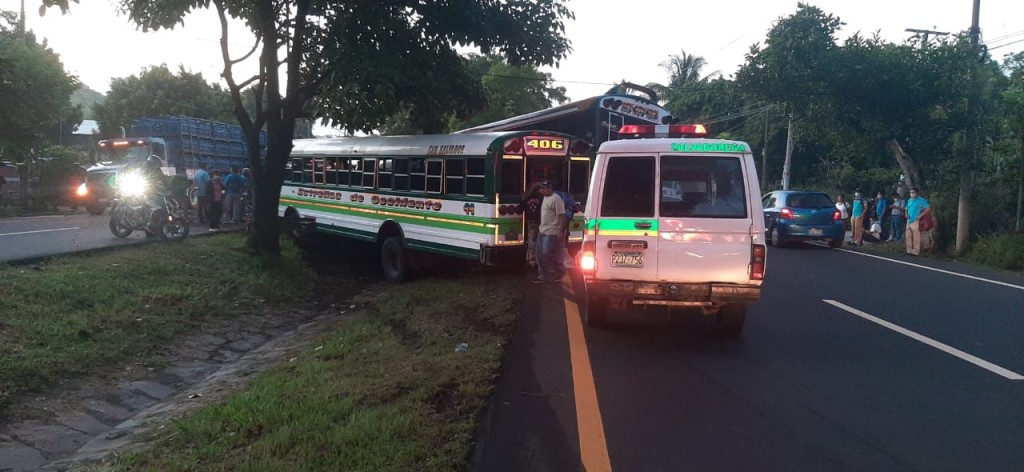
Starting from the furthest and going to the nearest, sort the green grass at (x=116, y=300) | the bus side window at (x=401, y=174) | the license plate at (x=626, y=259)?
1. the bus side window at (x=401, y=174)
2. the green grass at (x=116, y=300)
3. the license plate at (x=626, y=259)

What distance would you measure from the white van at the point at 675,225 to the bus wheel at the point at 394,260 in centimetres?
659

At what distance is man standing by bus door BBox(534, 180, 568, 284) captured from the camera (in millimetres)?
11195

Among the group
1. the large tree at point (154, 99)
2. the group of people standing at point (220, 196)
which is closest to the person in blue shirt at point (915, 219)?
the group of people standing at point (220, 196)

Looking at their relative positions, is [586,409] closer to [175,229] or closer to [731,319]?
[731,319]

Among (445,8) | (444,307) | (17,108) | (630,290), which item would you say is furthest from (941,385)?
(17,108)

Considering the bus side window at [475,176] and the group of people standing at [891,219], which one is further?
the group of people standing at [891,219]

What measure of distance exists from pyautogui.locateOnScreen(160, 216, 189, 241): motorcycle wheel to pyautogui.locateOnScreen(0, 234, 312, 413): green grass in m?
0.91

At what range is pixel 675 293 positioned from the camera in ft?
24.2

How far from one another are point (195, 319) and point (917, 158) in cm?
1988

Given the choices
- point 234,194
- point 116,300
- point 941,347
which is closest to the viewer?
point 941,347

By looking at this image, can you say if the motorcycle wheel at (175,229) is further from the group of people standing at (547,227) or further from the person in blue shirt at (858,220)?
the person in blue shirt at (858,220)

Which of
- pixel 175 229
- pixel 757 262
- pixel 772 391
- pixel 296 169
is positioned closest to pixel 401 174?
pixel 296 169

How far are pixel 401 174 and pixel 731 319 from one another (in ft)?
23.7

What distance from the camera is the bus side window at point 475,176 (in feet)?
38.5
